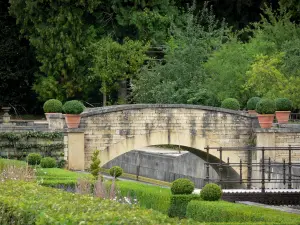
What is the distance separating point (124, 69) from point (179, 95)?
18.8ft

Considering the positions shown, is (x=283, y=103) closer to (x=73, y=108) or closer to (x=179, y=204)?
(x=73, y=108)

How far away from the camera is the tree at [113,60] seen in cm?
4891

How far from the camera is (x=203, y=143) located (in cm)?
3725

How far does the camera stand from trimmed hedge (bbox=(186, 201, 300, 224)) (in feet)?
60.2

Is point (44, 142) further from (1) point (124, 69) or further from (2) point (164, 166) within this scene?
(1) point (124, 69)

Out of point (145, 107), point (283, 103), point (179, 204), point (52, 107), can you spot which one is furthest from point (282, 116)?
point (179, 204)

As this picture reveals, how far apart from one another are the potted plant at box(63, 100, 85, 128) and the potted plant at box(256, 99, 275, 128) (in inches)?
217

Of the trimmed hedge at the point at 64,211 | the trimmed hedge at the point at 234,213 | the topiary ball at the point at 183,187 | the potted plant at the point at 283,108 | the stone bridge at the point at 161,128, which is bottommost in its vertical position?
the trimmed hedge at the point at 234,213

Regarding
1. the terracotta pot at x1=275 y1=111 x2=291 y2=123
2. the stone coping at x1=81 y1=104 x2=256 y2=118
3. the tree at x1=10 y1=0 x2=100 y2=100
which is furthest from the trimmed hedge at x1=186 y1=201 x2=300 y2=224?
the tree at x1=10 y1=0 x2=100 y2=100

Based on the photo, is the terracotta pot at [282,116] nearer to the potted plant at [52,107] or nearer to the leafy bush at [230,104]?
the leafy bush at [230,104]

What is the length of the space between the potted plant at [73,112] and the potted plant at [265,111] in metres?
5.51

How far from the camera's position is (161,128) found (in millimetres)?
36719

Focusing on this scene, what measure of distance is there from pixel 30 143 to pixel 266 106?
7.32 m

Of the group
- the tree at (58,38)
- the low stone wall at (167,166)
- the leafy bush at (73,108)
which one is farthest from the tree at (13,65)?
the leafy bush at (73,108)
